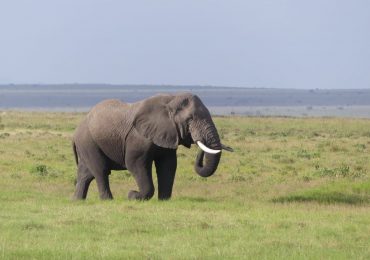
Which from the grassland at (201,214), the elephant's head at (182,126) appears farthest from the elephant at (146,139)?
the grassland at (201,214)

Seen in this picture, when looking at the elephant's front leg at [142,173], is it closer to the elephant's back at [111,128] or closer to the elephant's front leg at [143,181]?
the elephant's front leg at [143,181]

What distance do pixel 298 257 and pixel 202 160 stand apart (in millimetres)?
6969

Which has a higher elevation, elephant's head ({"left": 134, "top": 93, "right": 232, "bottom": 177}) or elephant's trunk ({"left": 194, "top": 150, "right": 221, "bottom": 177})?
elephant's head ({"left": 134, "top": 93, "right": 232, "bottom": 177})

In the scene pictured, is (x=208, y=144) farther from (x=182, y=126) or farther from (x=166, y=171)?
(x=166, y=171)

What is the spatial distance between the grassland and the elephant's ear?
1.20m

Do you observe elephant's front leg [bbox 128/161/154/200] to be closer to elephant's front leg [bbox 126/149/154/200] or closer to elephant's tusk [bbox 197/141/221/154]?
elephant's front leg [bbox 126/149/154/200]

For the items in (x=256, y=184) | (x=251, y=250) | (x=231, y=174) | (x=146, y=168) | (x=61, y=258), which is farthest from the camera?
(x=231, y=174)

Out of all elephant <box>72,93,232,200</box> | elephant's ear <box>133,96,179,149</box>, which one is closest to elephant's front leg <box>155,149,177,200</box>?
elephant <box>72,93,232,200</box>

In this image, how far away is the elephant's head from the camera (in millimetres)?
20359

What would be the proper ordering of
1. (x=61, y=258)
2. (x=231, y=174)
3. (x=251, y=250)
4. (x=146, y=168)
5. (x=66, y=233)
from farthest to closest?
1. (x=231, y=174)
2. (x=146, y=168)
3. (x=66, y=233)
4. (x=251, y=250)
5. (x=61, y=258)

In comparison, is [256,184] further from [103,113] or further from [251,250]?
[251,250]

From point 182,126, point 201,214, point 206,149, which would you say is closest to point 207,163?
point 206,149

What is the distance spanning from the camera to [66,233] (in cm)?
1589

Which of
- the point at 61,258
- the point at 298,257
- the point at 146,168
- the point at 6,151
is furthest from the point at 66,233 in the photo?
the point at 6,151
